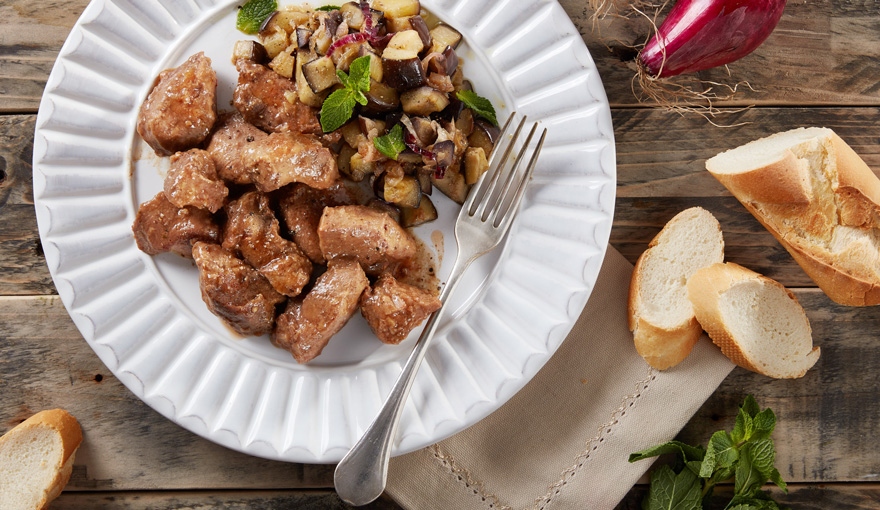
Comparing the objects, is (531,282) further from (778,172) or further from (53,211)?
(53,211)

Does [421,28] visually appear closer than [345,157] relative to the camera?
Yes

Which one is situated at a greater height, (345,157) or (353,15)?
(353,15)

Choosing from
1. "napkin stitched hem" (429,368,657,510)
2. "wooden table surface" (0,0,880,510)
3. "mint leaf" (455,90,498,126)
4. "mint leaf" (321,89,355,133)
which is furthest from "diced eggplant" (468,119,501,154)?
"napkin stitched hem" (429,368,657,510)

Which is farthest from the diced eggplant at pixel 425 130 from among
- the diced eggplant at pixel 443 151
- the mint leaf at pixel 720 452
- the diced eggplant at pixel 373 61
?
the mint leaf at pixel 720 452

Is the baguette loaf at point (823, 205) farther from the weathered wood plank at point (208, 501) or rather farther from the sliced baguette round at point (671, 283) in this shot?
the weathered wood plank at point (208, 501)

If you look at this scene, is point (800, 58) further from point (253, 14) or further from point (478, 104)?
point (253, 14)

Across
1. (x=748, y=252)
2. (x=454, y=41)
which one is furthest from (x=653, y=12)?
(x=748, y=252)

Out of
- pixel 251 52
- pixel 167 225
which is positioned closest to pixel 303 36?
pixel 251 52

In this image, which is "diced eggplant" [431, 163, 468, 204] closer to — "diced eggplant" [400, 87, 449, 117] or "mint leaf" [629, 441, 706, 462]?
"diced eggplant" [400, 87, 449, 117]
